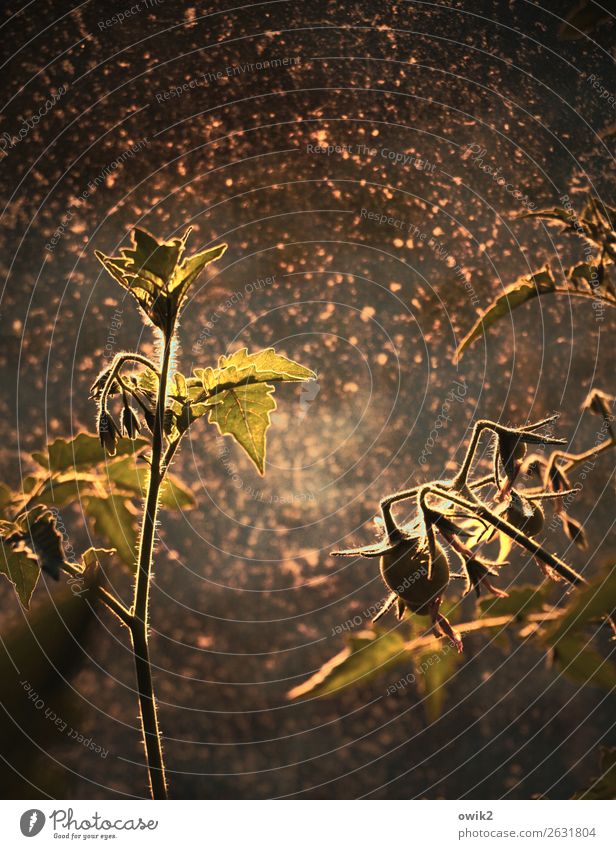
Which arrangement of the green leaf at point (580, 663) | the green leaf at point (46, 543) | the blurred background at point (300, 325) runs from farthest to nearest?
the blurred background at point (300, 325), the green leaf at point (580, 663), the green leaf at point (46, 543)

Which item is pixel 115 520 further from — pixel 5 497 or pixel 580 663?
pixel 580 663

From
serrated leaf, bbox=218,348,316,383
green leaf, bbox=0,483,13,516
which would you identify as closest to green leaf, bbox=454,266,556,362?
serrated leaf, bbox=218,348,316,383

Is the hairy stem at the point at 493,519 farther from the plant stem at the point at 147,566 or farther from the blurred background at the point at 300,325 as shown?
the blurred background at the point at 300,325

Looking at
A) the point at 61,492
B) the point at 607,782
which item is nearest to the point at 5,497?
the point at 61,492

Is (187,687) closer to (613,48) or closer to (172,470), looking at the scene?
(172,470)

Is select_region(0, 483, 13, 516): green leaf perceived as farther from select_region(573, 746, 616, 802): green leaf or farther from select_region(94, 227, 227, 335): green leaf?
select_region(573, 746, 616, 802): green leaf

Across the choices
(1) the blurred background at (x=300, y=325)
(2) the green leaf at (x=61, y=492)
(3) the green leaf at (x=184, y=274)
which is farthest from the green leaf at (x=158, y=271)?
(1) the blurred background at (x=300, y=325)
